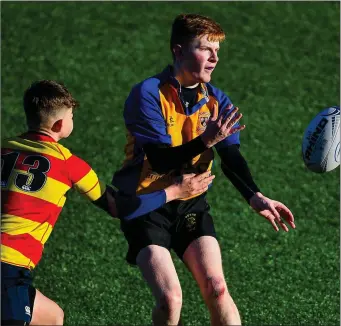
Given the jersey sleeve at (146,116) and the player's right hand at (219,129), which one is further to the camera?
the jersey sleeve at (146,116)

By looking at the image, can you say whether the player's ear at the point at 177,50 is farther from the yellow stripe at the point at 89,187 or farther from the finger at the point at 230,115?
the yellow stripe at the point at 89,187

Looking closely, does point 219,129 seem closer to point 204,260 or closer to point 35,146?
point 204,260

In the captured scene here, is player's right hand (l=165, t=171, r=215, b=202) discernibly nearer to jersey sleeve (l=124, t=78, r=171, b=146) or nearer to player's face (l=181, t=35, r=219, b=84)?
jersey sleeve (l=124, t=78, r=171, b=146)

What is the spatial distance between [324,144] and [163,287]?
1818 millimetres

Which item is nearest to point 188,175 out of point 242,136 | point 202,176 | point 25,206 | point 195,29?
point 202,176

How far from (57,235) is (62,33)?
3.85m

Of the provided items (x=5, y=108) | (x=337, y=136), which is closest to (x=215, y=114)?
(x=337, y=136)

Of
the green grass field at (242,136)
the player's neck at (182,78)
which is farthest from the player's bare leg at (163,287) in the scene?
the green grass field at (242,136)

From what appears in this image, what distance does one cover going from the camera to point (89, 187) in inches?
250

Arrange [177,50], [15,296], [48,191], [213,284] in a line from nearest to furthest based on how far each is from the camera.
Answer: [15,296]
[48,191]
[213,284]
[177,50]

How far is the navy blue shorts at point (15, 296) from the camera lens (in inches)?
238

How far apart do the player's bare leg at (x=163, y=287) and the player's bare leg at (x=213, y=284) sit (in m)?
0.21

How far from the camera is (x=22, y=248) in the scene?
6.18 metres

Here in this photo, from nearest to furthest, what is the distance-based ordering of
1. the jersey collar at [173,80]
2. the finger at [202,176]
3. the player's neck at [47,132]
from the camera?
1. the player's neck at [47,132]
2. the finger at [202,176]
3. the jersey collar at [173,80]
